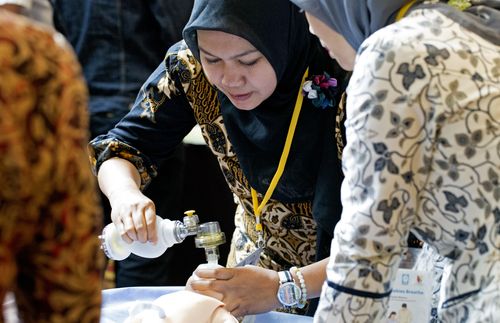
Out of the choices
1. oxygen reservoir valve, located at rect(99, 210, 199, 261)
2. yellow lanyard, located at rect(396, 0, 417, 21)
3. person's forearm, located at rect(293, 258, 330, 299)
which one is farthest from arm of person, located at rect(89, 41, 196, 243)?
yellow lanyard, located at rect(396, 0, 417, 21)

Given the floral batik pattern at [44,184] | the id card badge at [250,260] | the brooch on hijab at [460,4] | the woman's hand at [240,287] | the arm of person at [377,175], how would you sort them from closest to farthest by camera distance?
the floral batik pattern at [44,184], the arm of person at [377,175], the brooch on hijab at [460,4], the woman's hand at [240,287], the id card badge at [250,260]

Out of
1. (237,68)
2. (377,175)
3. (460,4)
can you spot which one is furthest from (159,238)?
(460,4)

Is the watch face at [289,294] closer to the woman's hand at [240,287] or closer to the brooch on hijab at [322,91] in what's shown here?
the woman's hand at [240,287]

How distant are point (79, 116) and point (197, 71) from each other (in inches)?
40.1

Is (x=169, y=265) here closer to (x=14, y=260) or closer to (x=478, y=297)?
(x=478, y=297)

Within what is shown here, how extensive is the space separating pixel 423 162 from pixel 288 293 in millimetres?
Answer: 612

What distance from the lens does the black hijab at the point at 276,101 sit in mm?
1625

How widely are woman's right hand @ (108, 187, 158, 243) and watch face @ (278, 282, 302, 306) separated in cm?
30

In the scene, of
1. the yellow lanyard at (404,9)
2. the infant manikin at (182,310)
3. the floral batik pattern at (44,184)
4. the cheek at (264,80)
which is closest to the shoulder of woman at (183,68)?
the cheek at (264,80)

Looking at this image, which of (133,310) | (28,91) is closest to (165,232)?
(133,310)

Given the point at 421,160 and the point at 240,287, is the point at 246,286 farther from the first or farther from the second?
the point at 421,160

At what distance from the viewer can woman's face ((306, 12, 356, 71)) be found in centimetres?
132

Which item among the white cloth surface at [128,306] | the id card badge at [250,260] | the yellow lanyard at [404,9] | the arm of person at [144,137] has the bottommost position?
the white cloth surface at [128,306]

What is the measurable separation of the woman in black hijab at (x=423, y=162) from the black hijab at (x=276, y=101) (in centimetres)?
56
